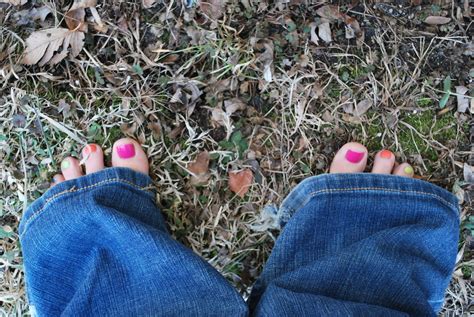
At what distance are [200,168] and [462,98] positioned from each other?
0.90 m

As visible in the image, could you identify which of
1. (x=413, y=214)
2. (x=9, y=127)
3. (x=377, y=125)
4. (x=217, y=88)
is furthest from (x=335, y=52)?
(x=9, y=127)

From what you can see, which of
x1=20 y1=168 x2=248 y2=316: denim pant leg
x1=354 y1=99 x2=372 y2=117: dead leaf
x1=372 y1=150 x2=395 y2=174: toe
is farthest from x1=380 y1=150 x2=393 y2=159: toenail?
x1=20 y1=168 x2=248 y2=316: denim pant leg

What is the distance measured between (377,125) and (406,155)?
144 millimetres

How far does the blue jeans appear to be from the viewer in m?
1.46

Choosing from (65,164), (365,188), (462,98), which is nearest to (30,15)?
(65,164)

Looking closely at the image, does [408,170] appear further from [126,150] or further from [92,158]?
[92,158]

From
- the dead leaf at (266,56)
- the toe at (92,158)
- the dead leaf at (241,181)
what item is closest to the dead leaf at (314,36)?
the dead leaf at (266,56)

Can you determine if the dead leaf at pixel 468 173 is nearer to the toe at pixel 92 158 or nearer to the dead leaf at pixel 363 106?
the dead leaf at pixel 363 106

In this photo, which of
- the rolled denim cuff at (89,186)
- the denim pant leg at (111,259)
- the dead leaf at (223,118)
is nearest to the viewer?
the denim pant leg at (111,259)

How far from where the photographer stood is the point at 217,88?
68.9 inches

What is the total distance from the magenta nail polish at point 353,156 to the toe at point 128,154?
0.67m

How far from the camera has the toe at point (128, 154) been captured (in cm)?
175

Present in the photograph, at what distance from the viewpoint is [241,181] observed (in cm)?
177

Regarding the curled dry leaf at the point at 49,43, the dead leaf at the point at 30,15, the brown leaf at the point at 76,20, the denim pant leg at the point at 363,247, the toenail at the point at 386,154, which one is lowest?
the denim pant leg at the point at 363,247
